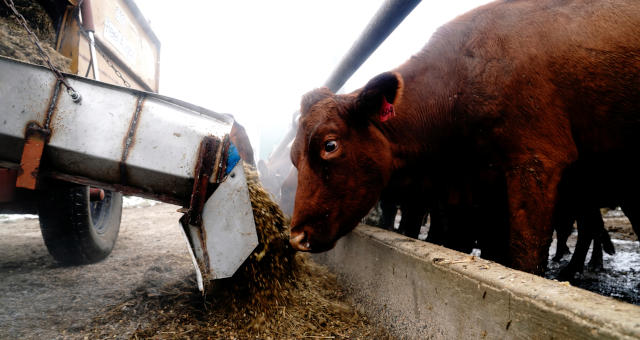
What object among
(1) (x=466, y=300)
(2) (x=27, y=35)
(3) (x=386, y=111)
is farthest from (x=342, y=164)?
(2) (x=27, y=35)

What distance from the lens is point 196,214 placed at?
1822 millimetres

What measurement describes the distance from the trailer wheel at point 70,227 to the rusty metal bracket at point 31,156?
0.91 metres

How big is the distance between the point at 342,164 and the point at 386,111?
0.44 metres

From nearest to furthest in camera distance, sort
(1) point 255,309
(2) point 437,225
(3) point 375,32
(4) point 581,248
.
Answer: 1. (1) point 255,309
2. (3) point 375,32
3. (2) point 437,225
4. (4) point 581,248

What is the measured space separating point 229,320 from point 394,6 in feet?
8.58

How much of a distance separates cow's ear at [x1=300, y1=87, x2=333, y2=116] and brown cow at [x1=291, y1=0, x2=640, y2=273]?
1cm

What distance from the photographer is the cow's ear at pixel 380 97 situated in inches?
78.1

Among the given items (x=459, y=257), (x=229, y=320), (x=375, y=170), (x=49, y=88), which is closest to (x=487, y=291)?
(x=459, y=257)

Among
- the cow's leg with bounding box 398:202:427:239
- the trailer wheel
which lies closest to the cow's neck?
the cow's leg with bounding box 398:202:427:239

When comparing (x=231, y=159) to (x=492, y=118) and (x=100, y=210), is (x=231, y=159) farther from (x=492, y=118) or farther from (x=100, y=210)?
Answer: (x=100, y=210)

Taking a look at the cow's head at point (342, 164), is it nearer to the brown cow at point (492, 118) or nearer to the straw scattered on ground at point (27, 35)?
the brown cow at point (492, 118)

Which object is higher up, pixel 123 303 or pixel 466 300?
pixel 466 300

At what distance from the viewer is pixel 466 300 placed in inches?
53.6

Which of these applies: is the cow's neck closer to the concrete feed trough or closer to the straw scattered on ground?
the concrete feed trough
